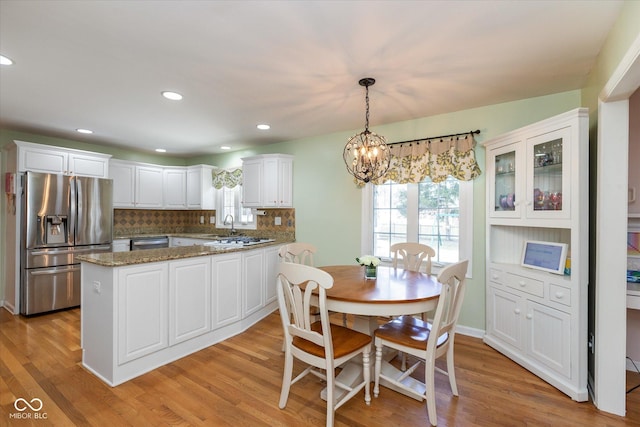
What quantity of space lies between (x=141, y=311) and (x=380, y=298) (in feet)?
6.30

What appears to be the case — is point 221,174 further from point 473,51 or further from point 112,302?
point 473,51

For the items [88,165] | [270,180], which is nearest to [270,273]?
[270,180]

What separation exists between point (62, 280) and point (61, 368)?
1.98m

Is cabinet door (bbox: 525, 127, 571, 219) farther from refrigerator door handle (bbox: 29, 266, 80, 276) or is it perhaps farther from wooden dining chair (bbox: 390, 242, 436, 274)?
refrigerator door handle (bbox: 29, 266, 80, 276)

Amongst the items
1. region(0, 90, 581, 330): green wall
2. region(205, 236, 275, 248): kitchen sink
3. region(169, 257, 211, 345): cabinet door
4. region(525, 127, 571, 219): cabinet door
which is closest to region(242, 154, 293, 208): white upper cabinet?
region(0, 90, 581, 330): green wall

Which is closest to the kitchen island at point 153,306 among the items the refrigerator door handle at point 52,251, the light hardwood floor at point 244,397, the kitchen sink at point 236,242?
the light hardwood floor at point 244,397

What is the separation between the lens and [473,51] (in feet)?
6.81

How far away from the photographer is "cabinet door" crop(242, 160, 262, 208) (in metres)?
4.54

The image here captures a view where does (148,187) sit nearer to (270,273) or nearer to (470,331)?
(270,273)

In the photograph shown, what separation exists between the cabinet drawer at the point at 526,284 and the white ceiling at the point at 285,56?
5.56 ft

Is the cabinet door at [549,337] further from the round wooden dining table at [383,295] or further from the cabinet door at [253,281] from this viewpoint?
the cabinet door at [253,281]

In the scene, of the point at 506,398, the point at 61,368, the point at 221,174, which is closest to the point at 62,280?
the point at 61,368

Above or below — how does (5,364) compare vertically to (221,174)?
below

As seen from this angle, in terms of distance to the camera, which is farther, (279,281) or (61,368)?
(61,368)
